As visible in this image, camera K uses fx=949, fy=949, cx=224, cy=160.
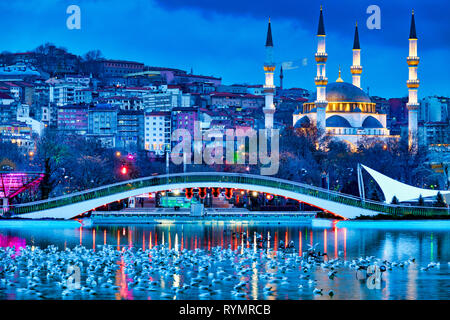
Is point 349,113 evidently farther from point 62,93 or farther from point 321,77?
point 62,93

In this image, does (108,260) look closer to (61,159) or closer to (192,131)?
(61,159)

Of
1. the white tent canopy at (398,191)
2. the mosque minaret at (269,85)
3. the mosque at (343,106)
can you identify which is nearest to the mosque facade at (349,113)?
the mosque at (343,106)

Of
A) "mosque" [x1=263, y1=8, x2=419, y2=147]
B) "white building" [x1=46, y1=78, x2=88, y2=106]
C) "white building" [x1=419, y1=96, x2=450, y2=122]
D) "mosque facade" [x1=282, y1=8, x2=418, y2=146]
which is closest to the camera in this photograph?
"mosque" [x1=263, y1=8, x2=419, y2=147]

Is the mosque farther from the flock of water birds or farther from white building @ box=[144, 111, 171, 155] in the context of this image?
the flock of water birds

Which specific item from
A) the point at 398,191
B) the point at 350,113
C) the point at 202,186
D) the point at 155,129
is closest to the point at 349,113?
the point at 350,113

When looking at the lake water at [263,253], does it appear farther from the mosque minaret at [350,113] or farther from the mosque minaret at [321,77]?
the mosque minaret at [350,113]

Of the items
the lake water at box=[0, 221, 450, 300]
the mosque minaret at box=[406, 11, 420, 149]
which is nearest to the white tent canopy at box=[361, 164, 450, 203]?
the lake water at box=[0, 221, 450, 300]

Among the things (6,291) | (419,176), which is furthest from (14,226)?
(419,176)
